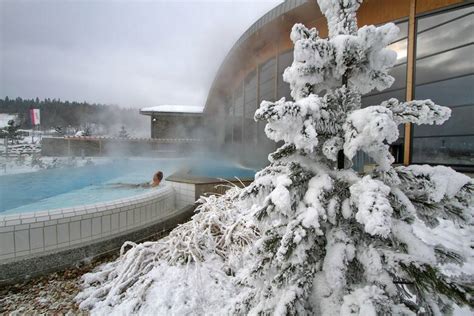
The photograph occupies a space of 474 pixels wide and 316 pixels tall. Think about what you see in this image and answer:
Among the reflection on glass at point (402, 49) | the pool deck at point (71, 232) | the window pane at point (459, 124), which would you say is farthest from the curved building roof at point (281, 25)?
the pool deck at point (71, 232)

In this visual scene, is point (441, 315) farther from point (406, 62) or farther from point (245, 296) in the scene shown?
point (406, 62)

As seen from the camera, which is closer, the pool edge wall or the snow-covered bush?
the snow-covered bush

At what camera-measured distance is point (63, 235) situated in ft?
10.4

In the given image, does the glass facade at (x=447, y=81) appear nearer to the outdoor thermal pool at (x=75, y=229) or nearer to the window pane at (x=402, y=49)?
the window pane at (x=402, y=49)

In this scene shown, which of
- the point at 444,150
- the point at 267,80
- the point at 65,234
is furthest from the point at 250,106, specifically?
the point at 65,234

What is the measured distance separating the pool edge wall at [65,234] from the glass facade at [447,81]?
7771 millimetres

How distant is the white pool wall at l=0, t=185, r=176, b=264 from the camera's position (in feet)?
9.29

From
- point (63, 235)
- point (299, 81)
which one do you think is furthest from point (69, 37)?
point (299, 81)

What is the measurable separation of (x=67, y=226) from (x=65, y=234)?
0.34ft

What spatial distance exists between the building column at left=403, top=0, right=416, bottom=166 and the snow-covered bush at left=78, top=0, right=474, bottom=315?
7.04m

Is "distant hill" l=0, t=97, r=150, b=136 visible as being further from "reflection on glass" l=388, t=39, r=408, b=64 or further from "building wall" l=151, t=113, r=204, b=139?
"reflection on glass" l=388, t=39, r=408, b=64

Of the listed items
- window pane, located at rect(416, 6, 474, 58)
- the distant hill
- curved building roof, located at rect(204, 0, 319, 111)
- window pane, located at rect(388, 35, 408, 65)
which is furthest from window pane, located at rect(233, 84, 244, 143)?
the distant hill

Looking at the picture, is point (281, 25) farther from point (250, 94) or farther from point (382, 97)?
point (382, 97)

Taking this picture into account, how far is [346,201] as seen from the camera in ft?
4.70
